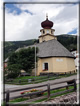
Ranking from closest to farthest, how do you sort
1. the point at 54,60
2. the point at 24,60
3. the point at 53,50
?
1. the point at 24,60
2. the point at 54,60
3. the point at 53,50

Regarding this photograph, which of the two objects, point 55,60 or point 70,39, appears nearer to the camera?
point 70,39

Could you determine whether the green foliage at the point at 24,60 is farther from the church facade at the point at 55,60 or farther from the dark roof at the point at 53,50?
the dark roof at the point at 53,50

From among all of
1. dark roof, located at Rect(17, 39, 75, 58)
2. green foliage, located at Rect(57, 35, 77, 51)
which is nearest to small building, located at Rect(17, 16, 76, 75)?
dark roof, located at Rect(17, 39, 75, 58)

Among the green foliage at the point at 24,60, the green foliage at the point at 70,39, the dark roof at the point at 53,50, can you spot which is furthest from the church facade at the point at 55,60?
the green foliage at the point at 24,60

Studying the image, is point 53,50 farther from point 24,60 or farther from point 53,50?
point 24,60

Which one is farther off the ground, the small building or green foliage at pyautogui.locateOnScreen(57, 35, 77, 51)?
green foliage at pyautogui.locateOnScreen(57, 35, 77, 51)

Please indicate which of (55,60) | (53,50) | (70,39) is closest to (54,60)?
(55,60)

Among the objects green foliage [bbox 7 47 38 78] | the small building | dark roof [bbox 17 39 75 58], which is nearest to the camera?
green foliage [bbox 7 47 38 78]

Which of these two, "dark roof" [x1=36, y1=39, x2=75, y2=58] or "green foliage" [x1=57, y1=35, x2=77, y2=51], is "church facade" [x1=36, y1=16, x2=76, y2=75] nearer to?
"dark roof" [x1=36, y1=39, x2=75, y2=58]

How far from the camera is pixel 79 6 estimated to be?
9.79ft

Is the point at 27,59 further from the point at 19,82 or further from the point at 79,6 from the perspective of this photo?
the point at 79,6

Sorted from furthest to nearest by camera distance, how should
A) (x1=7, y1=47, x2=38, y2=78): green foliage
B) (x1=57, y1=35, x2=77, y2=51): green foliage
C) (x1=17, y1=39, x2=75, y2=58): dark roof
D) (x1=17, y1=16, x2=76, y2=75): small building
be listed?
(x1=17, y1=39, x2=75, y2=58): dark roof < (x1=17, y1=16, x2=76, y2=75): small building < (x1=7, y1=47, x2=38, y2=78): green foliage < (x1=57, y1=35, x2=77, y2=51): green foliage

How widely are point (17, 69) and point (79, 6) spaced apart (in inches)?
418

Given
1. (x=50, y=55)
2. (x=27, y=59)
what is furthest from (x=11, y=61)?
(x=50, y=55)
